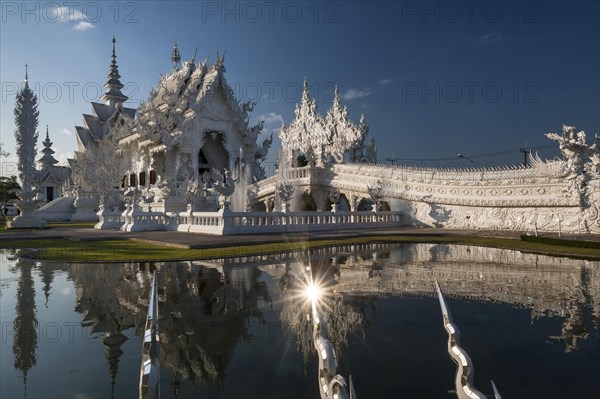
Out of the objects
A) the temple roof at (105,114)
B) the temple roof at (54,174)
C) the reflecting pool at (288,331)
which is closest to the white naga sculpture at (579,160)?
the reflecting pool at (288,331)

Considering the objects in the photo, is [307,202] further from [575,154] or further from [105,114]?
[105,114]

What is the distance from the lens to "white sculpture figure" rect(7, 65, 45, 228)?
25359mm

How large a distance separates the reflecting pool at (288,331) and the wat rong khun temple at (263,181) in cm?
1002

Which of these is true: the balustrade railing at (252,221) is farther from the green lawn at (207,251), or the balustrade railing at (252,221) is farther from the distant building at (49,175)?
the distant building at (49,175)

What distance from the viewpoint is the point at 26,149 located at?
25891 millimetres

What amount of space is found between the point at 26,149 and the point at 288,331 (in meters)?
28.3

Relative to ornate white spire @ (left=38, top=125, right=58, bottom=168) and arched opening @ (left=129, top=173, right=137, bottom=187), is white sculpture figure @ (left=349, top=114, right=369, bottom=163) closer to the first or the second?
arched opening @ (left=129, top=173, right=137, bottom=187)

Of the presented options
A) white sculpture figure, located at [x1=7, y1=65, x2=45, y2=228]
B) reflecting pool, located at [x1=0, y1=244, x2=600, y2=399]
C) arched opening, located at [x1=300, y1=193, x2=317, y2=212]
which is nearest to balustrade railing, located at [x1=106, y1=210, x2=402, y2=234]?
white sculpture figure, located at [x1=7, y1=65, x2=45, y2=228]

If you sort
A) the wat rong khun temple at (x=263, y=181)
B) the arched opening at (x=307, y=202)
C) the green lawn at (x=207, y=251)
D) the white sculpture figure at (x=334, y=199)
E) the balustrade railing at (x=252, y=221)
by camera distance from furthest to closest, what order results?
the arched opening at (x=307, y=202) < the white sculpture figure at (x=334, y=199) < the wat rong khun temple at (x=263, y=181) < the balustrade railing at (x=252, y=221) < the green lawn at (x=207, y=251)

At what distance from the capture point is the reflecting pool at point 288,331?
329cm

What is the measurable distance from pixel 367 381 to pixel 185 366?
5.42 feet

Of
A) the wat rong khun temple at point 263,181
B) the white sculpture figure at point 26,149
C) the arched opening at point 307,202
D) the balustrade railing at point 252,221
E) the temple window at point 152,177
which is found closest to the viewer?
the balustrade railing at point 252,221

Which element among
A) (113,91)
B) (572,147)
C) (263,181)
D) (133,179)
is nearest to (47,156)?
(113,91)

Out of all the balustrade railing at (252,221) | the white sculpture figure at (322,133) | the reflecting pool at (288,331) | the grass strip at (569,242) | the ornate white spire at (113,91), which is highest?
the ornate white spire at (113,91)
